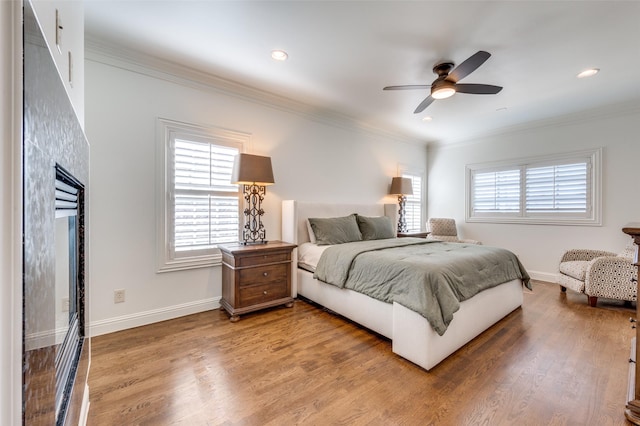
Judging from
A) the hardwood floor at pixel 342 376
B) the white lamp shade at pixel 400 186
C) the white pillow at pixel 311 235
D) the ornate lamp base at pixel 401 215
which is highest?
the white lamp shade at pixel 400 186

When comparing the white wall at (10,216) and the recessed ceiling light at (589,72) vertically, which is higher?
the recessed ceiling light at (589,72)

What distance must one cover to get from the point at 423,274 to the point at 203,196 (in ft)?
7.80

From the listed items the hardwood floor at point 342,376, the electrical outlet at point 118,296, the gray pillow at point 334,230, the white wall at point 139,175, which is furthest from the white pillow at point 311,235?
the electrical outlet at point 118,296

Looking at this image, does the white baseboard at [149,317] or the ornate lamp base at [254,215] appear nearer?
the white baseboard at [149,317]

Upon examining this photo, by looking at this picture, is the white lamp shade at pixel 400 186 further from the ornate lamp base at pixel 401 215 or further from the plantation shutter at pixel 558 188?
the plantation shutter at pixel 558 188

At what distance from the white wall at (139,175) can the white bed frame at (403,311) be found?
346mm

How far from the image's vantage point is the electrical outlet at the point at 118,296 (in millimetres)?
2541

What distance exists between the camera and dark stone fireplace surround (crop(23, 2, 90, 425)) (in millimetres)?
537

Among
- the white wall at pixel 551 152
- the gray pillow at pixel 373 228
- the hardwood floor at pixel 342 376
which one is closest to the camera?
the hardwood floor at pixel 342 376

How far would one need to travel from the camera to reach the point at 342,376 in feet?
6.22

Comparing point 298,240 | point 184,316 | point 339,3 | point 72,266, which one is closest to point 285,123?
point 298,240

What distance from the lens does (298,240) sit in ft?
11.8

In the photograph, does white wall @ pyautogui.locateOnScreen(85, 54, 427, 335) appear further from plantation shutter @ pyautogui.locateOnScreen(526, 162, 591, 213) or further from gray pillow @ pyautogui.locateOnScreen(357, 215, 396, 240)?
plantation shutter @ pyautogui.locateOnScreen(526, 162, 591, 213)

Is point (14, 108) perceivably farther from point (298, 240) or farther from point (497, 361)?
point (298, 240)
